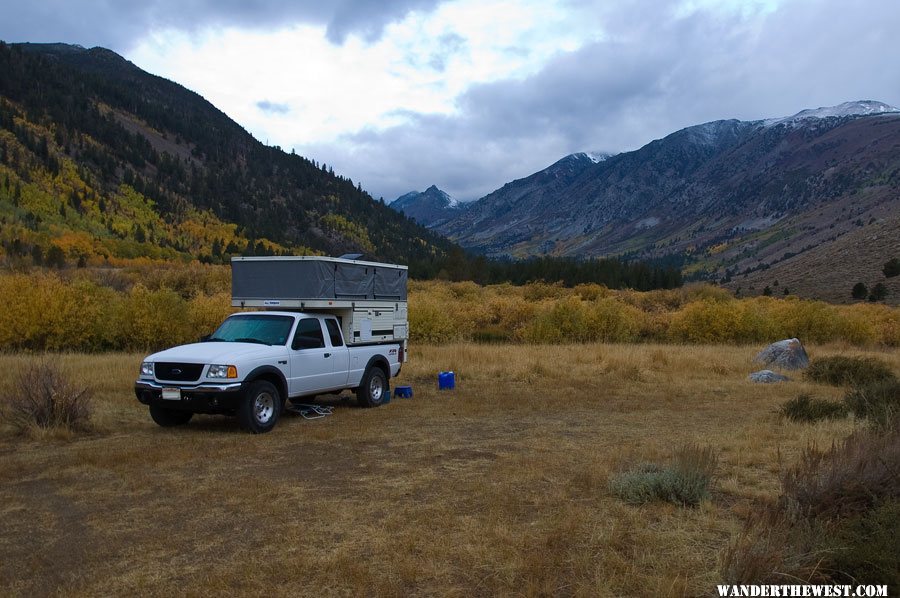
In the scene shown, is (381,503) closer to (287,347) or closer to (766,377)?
(287,347)

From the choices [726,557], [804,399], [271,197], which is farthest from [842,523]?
[271,197]

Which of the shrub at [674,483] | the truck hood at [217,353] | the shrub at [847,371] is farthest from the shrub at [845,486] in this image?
the shrub at [847,371]

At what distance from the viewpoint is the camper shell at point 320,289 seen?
462 inches

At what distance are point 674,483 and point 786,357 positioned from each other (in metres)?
15.0

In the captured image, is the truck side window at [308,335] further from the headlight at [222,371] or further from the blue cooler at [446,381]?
the blue cooler at [446,381]

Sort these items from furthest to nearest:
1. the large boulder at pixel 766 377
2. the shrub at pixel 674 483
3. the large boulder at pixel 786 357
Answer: the large boulder at pixel 786 357
the large boulder at pixel 766 377
the shrub at pixel 674 483

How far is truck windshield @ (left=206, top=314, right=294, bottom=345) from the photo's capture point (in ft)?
35.8

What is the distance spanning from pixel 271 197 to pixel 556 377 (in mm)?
152646

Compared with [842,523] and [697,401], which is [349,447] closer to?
[842,523]

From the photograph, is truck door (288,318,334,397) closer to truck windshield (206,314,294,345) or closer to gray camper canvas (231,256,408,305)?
truck windshield (206,314,294,345)

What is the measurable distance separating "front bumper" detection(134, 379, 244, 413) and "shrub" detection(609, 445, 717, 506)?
557 centimetres

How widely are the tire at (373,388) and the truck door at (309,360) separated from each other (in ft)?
3.21

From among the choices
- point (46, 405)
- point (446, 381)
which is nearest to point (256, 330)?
point (46, 405)

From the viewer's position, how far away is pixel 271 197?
6289 inches
